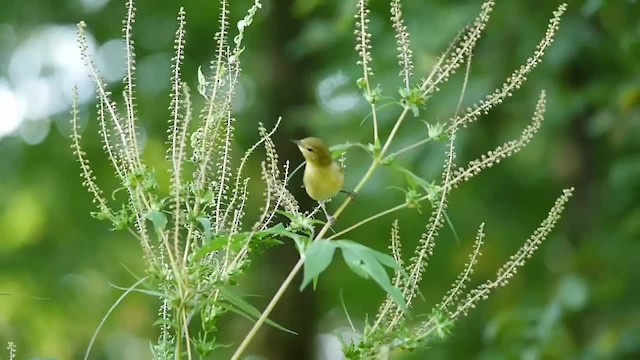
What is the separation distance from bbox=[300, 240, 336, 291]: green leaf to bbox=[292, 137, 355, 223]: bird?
0.62 metres

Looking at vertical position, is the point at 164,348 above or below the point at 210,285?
below

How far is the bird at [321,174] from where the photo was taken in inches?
96.9

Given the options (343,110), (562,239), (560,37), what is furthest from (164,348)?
(562,239)

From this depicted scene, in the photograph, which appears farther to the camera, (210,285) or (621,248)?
(621,248)

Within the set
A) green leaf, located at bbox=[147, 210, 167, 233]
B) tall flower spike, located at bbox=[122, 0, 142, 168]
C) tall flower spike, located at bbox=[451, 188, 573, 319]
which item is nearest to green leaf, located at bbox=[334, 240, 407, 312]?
tall flower spike, located at bbox=[451, 188, 573, 319]

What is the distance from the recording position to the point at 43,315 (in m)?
10.2

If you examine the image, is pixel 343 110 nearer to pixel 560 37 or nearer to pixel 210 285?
pixel 560 37

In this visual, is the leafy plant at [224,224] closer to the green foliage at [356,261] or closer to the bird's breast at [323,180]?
the green foliage at [356,261]

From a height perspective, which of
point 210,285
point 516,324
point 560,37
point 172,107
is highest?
point 560,37

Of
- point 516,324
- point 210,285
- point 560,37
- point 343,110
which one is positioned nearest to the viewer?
point 210,285

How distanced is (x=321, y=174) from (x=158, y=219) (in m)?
0.68

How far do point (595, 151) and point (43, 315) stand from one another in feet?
18.5

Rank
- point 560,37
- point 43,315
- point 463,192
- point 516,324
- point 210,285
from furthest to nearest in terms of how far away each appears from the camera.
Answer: point 43,315 → point 463,192 → point 560,37 → point 516,324 → point 210,285

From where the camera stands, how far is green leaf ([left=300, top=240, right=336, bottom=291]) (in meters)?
1.71
